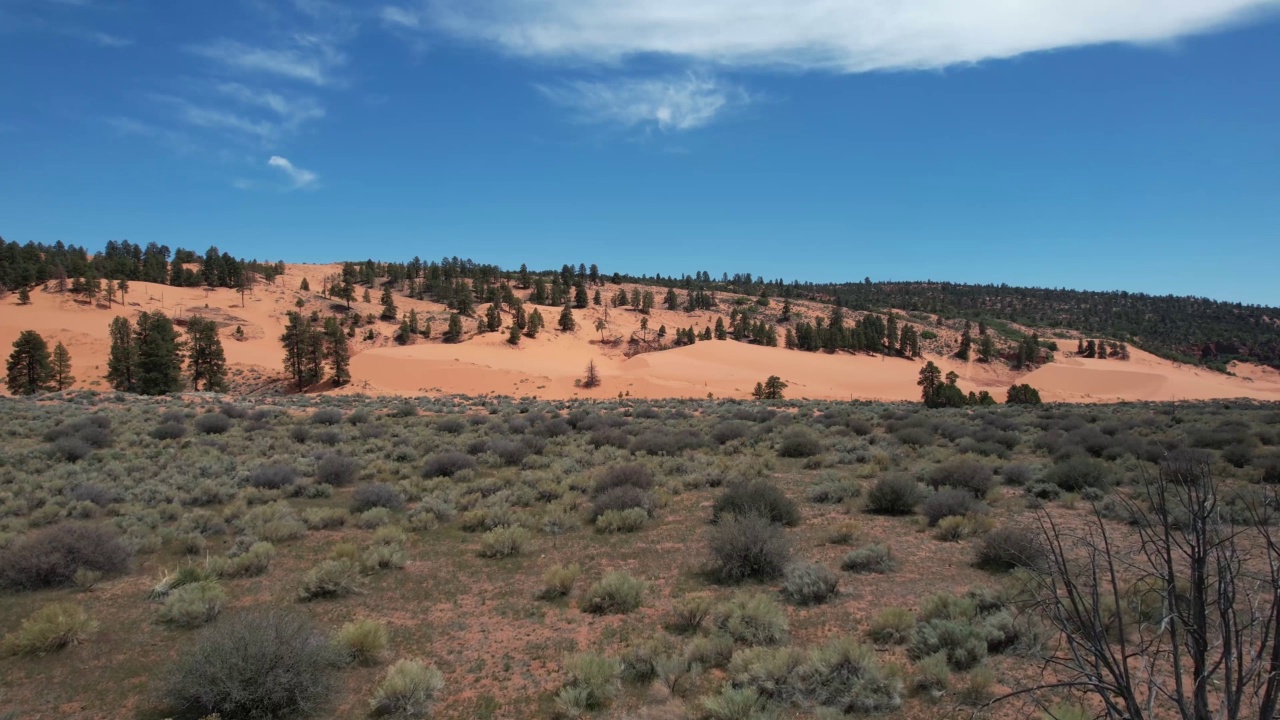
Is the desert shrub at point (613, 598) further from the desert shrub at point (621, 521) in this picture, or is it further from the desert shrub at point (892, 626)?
the desert shrub at point (621, 521)

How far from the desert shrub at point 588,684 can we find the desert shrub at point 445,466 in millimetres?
10618

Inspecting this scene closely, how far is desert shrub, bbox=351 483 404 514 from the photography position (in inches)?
517

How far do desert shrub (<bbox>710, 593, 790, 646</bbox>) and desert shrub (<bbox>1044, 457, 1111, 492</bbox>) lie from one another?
9198 mm

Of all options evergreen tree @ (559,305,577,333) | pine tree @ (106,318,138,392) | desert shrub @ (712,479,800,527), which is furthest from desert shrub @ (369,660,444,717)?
evergreen tree @ (559,305,577,333)

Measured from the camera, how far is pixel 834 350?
3671 inches

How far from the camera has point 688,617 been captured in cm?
754

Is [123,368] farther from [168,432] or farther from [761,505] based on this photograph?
[761,505]

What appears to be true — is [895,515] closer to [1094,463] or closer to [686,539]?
[686,539]

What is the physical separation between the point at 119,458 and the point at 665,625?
17.8 m

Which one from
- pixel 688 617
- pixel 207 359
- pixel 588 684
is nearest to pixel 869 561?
pixel 688 617

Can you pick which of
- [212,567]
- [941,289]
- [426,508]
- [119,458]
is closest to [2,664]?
[212,567]

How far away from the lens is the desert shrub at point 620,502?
495 inches

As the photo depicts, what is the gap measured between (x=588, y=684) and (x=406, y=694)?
183 centimetres

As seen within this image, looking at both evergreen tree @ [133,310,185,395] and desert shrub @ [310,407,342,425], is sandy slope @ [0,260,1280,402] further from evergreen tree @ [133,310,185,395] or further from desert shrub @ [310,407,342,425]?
desert shrub @ [310,407,342,425]
